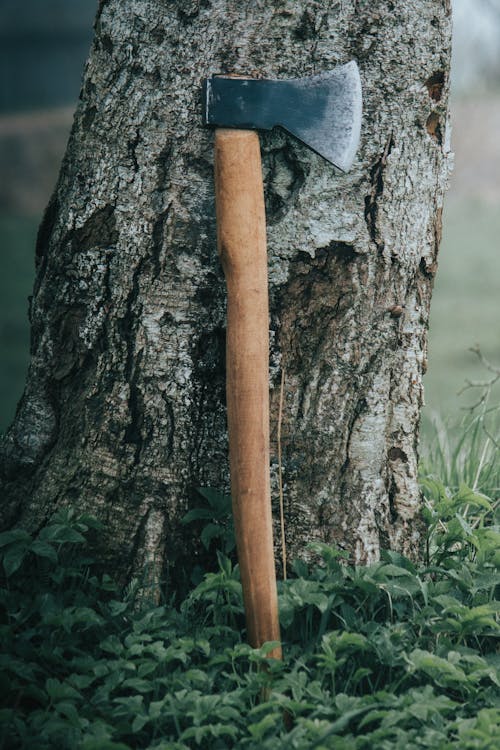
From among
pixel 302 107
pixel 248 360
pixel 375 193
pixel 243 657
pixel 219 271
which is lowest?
pixel 243 657

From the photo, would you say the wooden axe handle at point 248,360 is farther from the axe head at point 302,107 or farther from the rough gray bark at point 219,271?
the rough gray bark at point 219,271

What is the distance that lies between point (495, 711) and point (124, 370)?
1071mm

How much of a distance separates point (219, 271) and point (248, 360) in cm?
28

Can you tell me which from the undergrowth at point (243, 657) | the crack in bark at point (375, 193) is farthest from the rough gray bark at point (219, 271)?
the undergrowth at point (243, 657)

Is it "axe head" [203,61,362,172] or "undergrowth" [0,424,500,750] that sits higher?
"axe head" [203,61,362,172]

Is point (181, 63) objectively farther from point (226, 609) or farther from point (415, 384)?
point (226, 609)

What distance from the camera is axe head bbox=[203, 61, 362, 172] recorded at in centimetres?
161

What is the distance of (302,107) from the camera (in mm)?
1651

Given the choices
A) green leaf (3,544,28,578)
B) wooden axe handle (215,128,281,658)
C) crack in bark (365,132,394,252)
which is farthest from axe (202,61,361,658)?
green leaf (3,544,28,578)

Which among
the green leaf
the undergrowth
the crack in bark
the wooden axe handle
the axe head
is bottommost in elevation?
the undergrowth

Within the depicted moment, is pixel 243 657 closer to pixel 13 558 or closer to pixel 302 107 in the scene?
pixel 13 558

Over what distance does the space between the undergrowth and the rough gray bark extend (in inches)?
4.9

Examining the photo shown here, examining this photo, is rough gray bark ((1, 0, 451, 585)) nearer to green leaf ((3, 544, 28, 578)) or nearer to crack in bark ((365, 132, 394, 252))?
crack in bark ((365, 132, 394, 252))

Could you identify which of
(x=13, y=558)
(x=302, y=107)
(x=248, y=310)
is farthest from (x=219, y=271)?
(x=13, y=558)
